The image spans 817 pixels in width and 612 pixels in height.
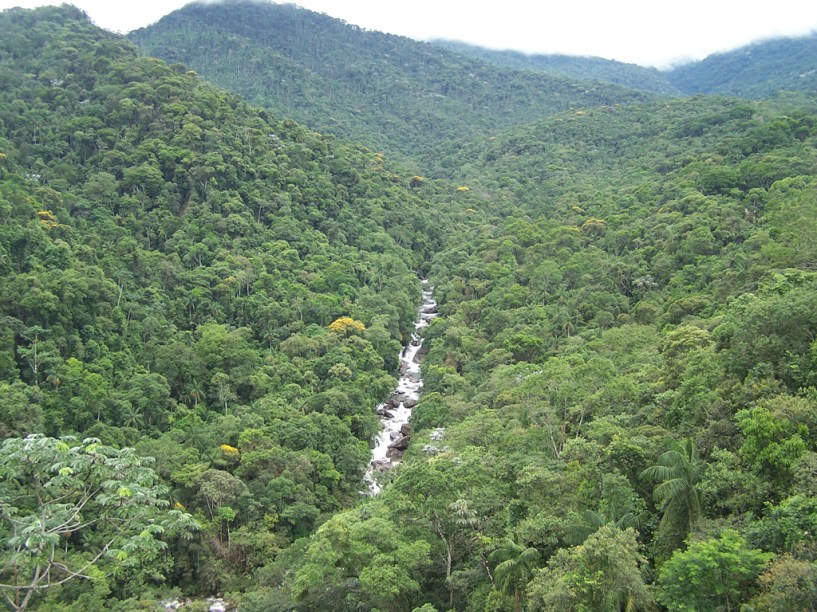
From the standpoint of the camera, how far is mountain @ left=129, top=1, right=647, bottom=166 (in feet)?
423

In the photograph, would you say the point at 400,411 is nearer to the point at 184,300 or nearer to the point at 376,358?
the point at 376,358

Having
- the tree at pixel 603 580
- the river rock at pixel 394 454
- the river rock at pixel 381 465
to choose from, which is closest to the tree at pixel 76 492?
the tree at pixel 603 580

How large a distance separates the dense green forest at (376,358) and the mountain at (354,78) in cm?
3527

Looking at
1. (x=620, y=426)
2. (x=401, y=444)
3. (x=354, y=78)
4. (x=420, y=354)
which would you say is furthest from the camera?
(x=354, y=78)

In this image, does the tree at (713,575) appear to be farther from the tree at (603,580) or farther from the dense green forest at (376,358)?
the tree at (603,580)

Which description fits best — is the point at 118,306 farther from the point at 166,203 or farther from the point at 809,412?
the point at 809,412

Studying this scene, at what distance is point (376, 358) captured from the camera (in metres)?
51.1

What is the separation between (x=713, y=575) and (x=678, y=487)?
2.85 metres

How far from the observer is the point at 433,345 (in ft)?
181

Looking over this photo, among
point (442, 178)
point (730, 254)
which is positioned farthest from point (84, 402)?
point (442, 178)

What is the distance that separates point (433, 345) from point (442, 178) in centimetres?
6140

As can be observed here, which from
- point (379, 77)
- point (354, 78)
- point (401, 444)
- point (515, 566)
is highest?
point (379, 77)

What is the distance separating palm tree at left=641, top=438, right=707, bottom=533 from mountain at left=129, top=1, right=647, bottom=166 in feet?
355

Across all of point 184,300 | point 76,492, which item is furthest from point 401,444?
point 76,492
